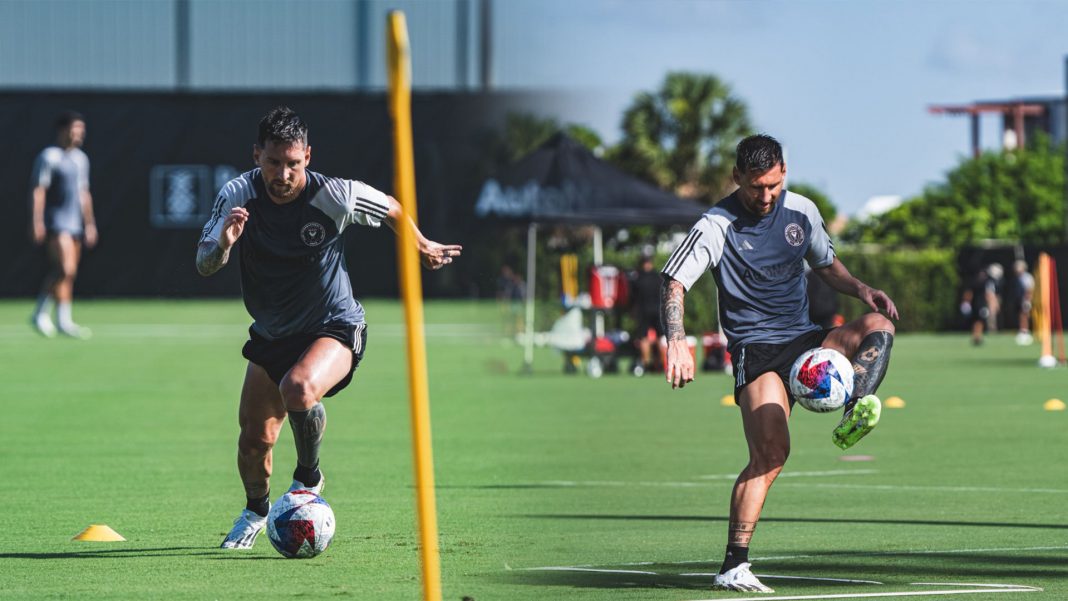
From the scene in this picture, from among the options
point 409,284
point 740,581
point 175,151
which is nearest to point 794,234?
point 740,581

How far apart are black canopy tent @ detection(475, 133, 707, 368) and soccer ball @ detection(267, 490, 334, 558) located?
59.4 feet

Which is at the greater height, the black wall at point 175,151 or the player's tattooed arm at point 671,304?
the black wall at point 175,151

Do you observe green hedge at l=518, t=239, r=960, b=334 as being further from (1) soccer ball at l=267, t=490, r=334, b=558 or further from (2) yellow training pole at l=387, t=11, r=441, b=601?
(2) yellow training pole at l=387, t=11, r=441, b=601

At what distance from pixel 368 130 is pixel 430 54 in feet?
9.35

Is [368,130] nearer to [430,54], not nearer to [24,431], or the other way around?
[430,54]

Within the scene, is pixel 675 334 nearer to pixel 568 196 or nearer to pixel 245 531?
pixel 245 531

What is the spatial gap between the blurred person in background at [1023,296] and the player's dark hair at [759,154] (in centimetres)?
3244

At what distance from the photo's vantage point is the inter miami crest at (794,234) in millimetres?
7887

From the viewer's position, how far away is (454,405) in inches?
779

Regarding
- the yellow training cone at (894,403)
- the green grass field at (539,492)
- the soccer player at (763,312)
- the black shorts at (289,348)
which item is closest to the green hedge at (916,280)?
the green grass field at (539,492)

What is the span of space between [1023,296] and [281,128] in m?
35.5

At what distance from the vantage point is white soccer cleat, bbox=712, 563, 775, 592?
720 cm

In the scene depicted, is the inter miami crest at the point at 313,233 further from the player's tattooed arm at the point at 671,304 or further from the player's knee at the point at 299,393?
the player's tattooed arm at the point at 671,304

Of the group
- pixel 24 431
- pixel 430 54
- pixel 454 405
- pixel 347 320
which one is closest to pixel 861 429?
pixel 347 320
